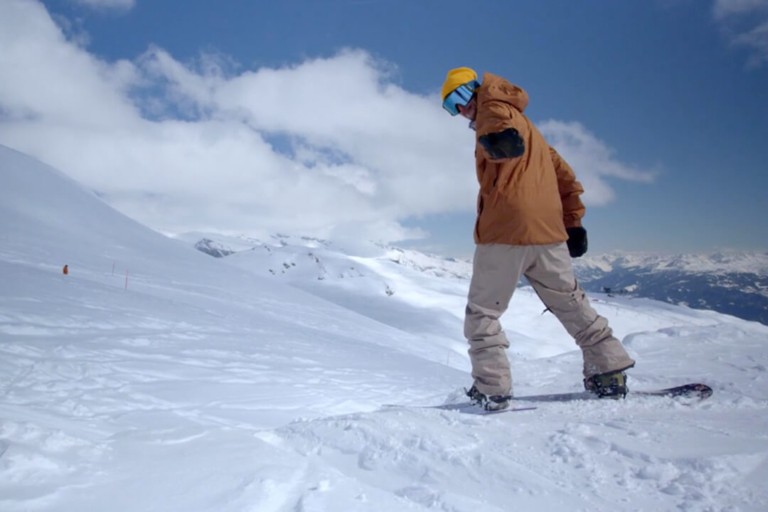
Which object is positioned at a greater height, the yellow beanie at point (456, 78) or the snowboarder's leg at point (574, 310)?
the yellow beanie at point (456, 78)

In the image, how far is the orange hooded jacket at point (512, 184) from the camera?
2.88 metres

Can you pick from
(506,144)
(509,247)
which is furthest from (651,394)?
(506,144)

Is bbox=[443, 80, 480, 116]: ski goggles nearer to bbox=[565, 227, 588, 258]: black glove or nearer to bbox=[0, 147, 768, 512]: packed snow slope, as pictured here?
bbox=[565, 227, 588, 258]: black glove

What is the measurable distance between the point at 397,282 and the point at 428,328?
33096mm

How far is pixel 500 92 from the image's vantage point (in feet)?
9.57

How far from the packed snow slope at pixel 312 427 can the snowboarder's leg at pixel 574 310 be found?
31 cm

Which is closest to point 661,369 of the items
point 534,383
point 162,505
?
point 534,383

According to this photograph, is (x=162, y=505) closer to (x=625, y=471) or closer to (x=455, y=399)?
(x=625, y=471)

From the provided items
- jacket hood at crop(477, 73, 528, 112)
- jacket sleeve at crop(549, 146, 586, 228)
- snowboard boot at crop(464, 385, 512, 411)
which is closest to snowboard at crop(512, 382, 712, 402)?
snowboard boot at crop(464, 385, 512, 411)

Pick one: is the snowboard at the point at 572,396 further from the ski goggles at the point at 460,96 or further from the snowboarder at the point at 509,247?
the ski goggles at the point at 460,96

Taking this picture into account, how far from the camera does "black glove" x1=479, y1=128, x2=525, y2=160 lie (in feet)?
8.97

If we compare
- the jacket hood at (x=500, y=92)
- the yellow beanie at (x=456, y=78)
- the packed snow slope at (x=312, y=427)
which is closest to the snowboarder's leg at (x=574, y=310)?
the packed snow slope at (x=312, y=427)

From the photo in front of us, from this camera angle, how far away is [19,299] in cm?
586

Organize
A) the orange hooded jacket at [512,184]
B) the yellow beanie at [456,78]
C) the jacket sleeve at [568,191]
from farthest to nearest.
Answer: the jacket sleeve at [568,191]
the yellow beanie at [456,78]
the orange hooded jacket at [512,184]
